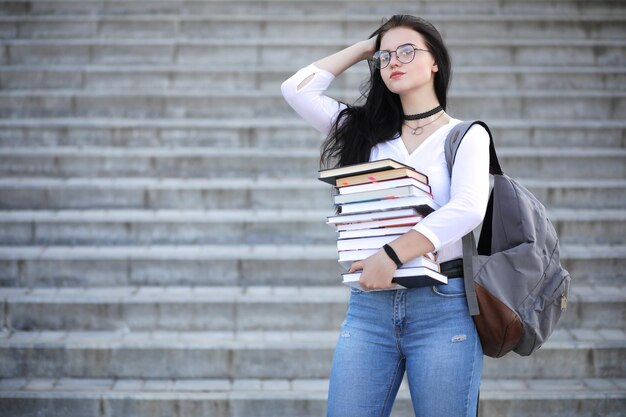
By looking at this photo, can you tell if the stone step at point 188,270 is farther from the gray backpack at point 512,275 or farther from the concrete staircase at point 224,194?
the gray backpack at point 512,275

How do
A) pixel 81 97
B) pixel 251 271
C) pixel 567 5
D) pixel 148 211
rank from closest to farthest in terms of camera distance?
pixel 251 271 < pixel 148 211 < pixel 81 97 < pixel 567 5

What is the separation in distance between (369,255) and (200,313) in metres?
2.56

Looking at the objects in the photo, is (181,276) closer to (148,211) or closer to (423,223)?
(148,211)

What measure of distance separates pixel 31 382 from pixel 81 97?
264cm

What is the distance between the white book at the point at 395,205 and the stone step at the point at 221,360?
7.19 feet

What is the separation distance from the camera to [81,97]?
618cm

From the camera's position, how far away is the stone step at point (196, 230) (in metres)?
5.16

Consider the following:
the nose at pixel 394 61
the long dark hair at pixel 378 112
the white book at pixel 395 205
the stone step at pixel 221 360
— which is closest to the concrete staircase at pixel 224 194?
the stone step at pixel 221 360

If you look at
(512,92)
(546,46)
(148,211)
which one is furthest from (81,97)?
(546,46)

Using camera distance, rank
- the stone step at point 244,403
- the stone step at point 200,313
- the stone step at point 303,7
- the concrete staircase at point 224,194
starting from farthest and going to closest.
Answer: the stone step at point 303,7
the stone step at point 200,313
the concrete staircase at point 224,194
the stone step at point 244,403

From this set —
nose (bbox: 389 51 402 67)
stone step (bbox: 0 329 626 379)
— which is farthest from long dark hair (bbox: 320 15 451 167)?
stone step (bbox: 0 329 626 379)

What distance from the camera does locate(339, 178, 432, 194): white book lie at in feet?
7.14

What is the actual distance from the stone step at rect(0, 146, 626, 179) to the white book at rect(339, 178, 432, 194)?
3413 mm

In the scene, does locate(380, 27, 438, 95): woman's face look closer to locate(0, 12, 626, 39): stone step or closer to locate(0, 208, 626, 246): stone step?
locate(0, 208, 626, 246): stone step
